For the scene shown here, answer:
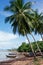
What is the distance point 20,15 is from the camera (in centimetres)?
4209

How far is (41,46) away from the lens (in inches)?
3647

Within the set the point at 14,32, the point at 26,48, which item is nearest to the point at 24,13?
the point at 14,32

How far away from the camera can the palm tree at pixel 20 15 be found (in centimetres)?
4223

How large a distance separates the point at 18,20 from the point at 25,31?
11.6 ft

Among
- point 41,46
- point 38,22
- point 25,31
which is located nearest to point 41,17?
point 38,22

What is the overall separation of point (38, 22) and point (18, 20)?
1402cm

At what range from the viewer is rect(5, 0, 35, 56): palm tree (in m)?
42.2

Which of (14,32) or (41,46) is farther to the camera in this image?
(41,46)

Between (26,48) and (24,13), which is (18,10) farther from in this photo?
(26,48)

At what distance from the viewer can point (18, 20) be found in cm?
4222

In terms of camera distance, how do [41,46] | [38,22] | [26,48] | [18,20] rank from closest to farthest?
[18,20] → [38,22] → [41,46] → [26,48]

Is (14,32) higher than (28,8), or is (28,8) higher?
(28,8)

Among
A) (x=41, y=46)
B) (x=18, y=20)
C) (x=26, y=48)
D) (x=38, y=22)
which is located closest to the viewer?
(x=18, y=20)

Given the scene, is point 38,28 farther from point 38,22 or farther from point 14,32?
point 14,32
